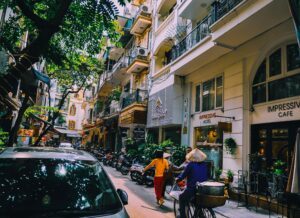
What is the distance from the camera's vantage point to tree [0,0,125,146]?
5246 mm

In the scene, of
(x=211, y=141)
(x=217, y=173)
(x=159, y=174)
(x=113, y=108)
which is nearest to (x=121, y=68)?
(x=113, y=108)

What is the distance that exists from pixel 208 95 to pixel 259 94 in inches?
137

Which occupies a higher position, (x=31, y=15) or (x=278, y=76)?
(x=278, y=76)

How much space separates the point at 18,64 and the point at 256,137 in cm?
838

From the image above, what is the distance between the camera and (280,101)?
9141mm

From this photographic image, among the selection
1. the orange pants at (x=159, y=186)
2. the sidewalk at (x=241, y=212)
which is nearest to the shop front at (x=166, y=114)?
the orange pants at (x=159, y=186)

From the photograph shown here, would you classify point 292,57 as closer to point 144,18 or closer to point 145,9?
point 144,18

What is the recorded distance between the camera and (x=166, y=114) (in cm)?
1656

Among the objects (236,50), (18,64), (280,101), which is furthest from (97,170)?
(236,50)

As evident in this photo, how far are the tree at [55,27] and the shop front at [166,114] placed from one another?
7454 millimetres

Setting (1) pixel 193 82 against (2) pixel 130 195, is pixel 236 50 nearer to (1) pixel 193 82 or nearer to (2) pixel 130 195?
(1) pixel 193 82

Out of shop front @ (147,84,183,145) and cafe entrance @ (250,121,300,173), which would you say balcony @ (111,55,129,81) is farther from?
cafe entrance @ (250,121,300,173)

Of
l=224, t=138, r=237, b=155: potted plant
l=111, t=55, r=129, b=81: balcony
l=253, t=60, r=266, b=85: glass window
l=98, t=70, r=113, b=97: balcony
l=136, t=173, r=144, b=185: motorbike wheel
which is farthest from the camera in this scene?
l=98, t=70, r=113, b=97: balcony

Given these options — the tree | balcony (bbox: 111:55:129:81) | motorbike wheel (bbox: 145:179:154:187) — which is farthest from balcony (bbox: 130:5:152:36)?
motorbike wheel (bbox: 145:179:154:187)
